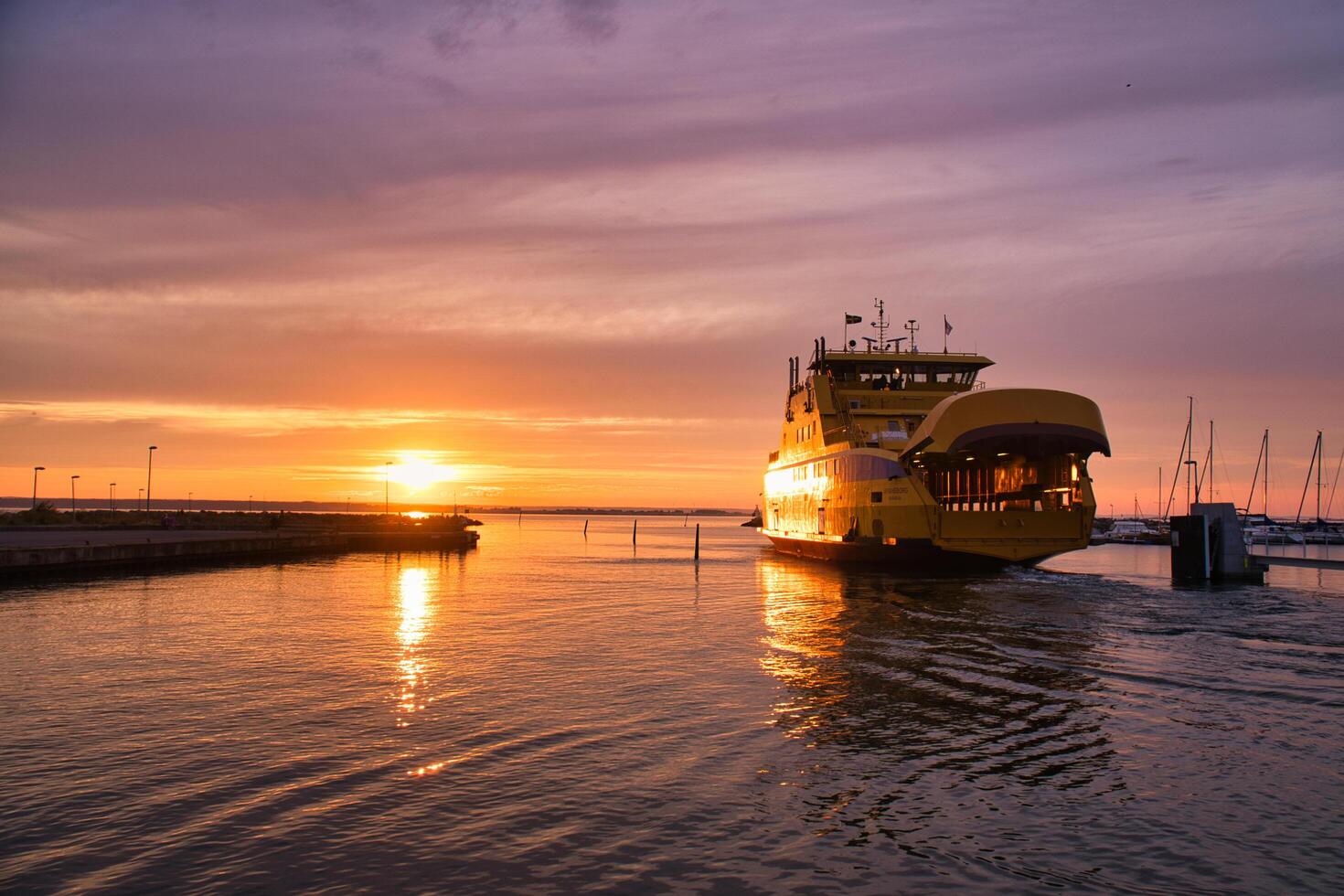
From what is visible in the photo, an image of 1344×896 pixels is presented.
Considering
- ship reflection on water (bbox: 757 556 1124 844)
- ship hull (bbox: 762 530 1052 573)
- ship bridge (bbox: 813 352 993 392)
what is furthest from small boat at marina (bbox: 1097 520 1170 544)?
ship reflection on water (bbox: 757 556 1124 844)

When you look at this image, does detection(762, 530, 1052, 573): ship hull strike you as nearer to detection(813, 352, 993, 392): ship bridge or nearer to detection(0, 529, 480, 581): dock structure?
detection(813, 352, 993, 392): ship bridge

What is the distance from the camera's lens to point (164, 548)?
144 ft

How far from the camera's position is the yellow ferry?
30.7 m

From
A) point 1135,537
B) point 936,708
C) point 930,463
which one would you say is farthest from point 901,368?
point 1135,537

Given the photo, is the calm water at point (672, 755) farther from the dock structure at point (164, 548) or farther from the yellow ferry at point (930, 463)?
the dock structure at point (164, 548)

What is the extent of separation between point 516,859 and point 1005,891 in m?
4.06

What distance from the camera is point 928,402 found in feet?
150

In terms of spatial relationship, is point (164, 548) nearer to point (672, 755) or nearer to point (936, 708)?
point (672, 755)

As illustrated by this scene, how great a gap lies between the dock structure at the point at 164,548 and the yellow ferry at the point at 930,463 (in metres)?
33.4

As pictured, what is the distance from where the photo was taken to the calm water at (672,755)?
7500 millimetres

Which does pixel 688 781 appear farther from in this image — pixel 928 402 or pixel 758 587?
pixel 928 402

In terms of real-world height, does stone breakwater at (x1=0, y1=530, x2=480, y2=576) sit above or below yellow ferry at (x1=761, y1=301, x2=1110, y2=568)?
below

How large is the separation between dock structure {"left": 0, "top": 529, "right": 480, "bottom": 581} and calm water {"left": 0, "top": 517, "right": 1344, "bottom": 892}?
A: 15493 millimetres

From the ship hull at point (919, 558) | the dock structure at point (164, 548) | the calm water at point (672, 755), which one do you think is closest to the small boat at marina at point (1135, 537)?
the ship hull at point (919, 558)
